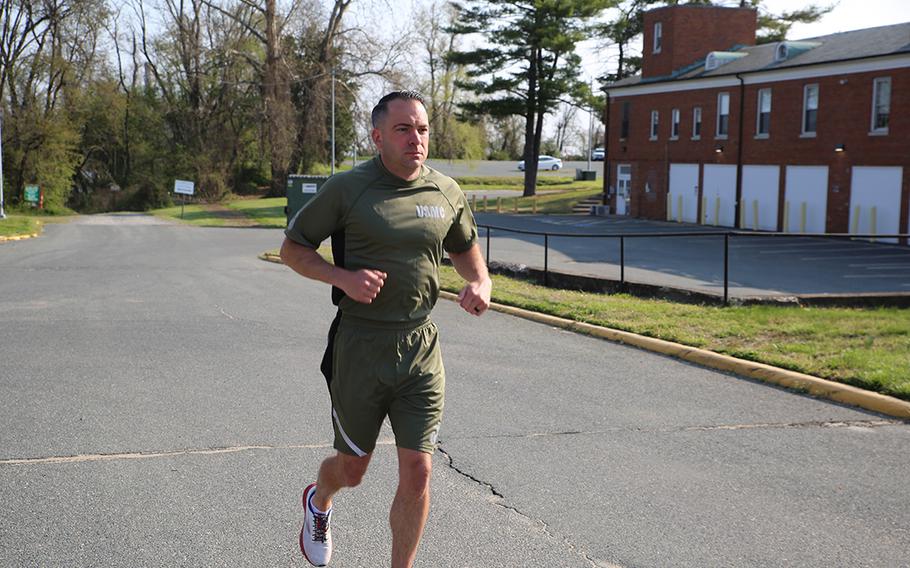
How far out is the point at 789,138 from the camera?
3888cm

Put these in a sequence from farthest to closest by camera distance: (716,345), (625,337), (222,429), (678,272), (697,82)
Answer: (697,82)
(678,272)
(625,337)
(716,345)
(222,429)

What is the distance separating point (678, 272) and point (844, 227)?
44.4ft

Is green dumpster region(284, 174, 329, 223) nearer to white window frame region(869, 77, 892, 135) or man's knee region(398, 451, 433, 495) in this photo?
white window frame region(869, 77, 892, 135)

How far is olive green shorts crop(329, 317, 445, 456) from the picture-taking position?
4254 millimetres

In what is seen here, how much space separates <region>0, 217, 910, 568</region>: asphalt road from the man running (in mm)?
695

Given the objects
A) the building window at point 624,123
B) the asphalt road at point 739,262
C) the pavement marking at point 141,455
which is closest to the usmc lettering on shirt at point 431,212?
the pavement marking at point 141,455

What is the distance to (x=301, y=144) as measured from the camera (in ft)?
189

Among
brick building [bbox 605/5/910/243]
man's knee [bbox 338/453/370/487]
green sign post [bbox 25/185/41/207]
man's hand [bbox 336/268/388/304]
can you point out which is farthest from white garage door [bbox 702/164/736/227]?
man's hand [bbox 336/268/388/304]

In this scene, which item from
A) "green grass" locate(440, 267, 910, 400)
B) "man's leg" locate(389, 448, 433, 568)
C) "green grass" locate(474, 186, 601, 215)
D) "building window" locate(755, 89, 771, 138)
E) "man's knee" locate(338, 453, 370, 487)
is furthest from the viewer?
"green grass" locate(474, 186, 601, 215)

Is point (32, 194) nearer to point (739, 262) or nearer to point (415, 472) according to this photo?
point (739, 262)

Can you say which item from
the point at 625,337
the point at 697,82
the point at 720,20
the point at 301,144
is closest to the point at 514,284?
the point at 625,337

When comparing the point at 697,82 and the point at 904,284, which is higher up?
the point at 697,82

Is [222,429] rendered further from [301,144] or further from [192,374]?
[301,144]

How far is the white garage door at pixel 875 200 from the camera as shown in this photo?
33469 mm
